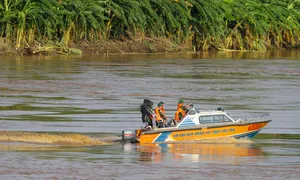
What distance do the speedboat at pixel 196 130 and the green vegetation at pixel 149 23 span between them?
37.4 metres

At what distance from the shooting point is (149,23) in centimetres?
6956

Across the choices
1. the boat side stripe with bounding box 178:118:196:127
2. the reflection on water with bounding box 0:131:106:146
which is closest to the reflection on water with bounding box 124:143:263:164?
the boat side stripe with bounding box 178:118:196:127

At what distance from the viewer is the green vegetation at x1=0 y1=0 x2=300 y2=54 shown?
61750 millimetres

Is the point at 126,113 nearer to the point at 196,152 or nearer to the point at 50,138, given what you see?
the point at 50,138

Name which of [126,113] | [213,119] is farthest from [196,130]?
[126,113]

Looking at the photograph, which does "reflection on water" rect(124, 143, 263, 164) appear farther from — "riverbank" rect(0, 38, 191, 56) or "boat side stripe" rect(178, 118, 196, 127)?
"riverbank" rect(0, 38, 191, 56)

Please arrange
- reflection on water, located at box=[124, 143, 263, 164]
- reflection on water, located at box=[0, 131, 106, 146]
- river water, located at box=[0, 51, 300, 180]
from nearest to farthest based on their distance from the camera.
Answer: river water, located at box=[0, 51, 300, 180] → reflection on water, located at box=[124, 143, 263, 164] → reflection on water, located at box=[0, 131, 106, 146]

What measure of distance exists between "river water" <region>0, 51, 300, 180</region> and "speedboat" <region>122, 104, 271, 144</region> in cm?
23

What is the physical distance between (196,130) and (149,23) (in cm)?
4615

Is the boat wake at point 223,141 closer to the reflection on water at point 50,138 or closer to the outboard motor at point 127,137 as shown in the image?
the outboard motor at point 127,137

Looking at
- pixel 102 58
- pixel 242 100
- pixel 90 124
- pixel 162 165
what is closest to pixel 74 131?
pixel 90 124

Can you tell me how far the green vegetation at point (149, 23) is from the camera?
203 ft

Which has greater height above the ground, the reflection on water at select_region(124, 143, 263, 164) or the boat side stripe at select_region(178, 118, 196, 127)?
the boat side stripe at select_region(178, 118, 196, 127)

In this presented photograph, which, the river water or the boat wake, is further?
the boat wake
